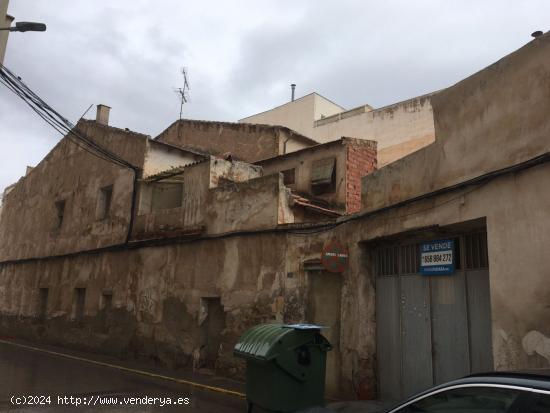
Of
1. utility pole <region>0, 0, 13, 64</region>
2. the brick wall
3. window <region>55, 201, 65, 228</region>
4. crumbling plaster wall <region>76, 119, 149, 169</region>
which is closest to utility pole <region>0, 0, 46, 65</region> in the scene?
utility pole <region>0, 0, 13, 64</region>

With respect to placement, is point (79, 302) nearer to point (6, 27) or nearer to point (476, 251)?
point (6, 27)

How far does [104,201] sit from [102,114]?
455 centimetres

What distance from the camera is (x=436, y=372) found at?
23.1 ft

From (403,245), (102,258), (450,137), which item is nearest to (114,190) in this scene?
(102,258)

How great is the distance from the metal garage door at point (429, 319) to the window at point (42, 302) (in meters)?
15.1

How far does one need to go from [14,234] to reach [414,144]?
18.4m

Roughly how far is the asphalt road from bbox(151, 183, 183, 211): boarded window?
202 inches

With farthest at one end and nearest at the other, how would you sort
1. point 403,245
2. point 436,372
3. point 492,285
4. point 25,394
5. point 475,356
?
point 25,394 < point 403,245 < point 436,372 < point 475,356 < point 492,285

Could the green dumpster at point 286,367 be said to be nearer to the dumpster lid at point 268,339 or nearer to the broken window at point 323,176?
the dumpster lid at point 268,339

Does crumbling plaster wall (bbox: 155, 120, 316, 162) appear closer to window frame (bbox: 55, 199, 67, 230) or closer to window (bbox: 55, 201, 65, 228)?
window frame (bbox: 55, 199, 67, 230)

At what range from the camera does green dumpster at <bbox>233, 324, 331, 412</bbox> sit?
20.3 ft

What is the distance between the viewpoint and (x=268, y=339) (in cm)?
636

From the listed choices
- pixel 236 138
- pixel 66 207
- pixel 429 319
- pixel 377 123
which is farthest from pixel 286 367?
pixel 377 123

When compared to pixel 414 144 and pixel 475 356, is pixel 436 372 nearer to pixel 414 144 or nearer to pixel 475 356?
pixel 475 356
